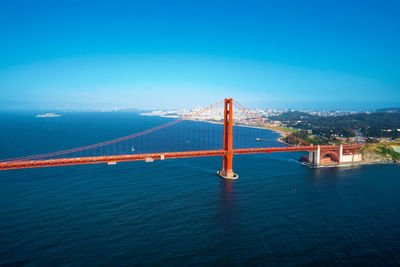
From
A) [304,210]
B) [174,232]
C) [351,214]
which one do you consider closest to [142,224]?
[174,232]

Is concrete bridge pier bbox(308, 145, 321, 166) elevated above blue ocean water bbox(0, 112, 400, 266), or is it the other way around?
concrete bridge pier bbox(308, 145, 321, 166)

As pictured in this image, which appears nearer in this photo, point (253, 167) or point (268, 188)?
point (268, 188)

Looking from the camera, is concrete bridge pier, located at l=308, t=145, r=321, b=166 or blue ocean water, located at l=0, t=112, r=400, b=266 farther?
concrete bridge pier, located at l=308, t=145, r=321, b=166

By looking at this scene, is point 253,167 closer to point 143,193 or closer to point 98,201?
point 143,193

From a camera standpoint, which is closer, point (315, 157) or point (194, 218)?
point (194, 218)

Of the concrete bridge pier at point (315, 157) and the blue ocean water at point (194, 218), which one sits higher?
the concrete bridge pier at point (315, 157)

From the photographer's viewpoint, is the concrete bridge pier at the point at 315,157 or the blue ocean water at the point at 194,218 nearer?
the blue ocean water at the point at 194,218

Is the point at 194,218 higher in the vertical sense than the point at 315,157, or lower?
lower

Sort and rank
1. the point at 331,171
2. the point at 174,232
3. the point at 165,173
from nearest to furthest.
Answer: the point at 174,232 < the point at 165,173 < the point at 331,171
